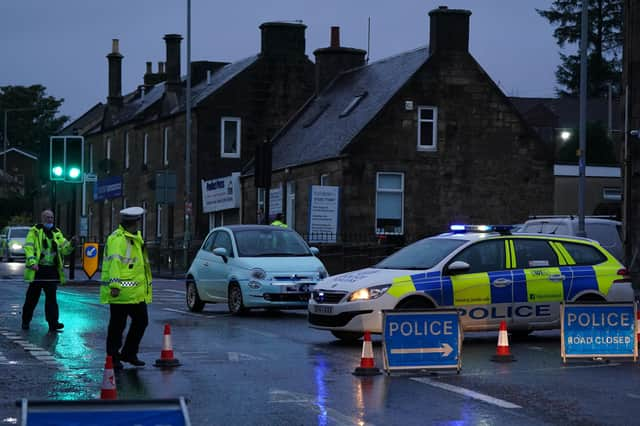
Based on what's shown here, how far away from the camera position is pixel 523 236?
1869 cm

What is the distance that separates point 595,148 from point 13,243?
99.3 ft

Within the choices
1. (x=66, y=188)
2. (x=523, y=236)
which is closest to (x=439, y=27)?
(x=523, y=236)

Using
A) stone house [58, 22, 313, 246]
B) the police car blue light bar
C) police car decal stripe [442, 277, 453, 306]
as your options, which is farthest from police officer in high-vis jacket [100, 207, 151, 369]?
stone house [58, 22, 313, 246]

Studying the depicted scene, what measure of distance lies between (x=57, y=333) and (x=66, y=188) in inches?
2500

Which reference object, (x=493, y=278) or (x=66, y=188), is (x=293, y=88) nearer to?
(x=66, y=188)

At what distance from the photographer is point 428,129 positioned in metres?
47.1

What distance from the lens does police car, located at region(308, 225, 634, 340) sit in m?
17.5

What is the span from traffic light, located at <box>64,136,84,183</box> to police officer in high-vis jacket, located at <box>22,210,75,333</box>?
41.5ft

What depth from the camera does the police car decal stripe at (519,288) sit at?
1811 cm

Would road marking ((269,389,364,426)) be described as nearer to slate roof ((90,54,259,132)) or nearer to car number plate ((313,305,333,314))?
car number plate ((313,305,333,314))

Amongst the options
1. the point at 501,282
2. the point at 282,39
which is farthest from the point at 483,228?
the point at 282,39

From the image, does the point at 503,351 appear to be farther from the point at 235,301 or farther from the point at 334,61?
the point at 334,61

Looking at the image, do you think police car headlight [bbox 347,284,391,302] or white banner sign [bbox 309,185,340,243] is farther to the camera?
white banner sign [bbox 309,185,340,243]

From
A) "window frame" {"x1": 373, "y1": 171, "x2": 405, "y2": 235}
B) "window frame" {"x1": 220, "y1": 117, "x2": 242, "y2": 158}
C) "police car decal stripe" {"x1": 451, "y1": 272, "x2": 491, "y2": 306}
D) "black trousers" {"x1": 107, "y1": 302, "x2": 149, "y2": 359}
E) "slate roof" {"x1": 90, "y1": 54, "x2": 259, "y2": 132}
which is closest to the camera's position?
"black trousers" {"x1": 107, "y1": 302, "x2": 149, "y2": 359}
